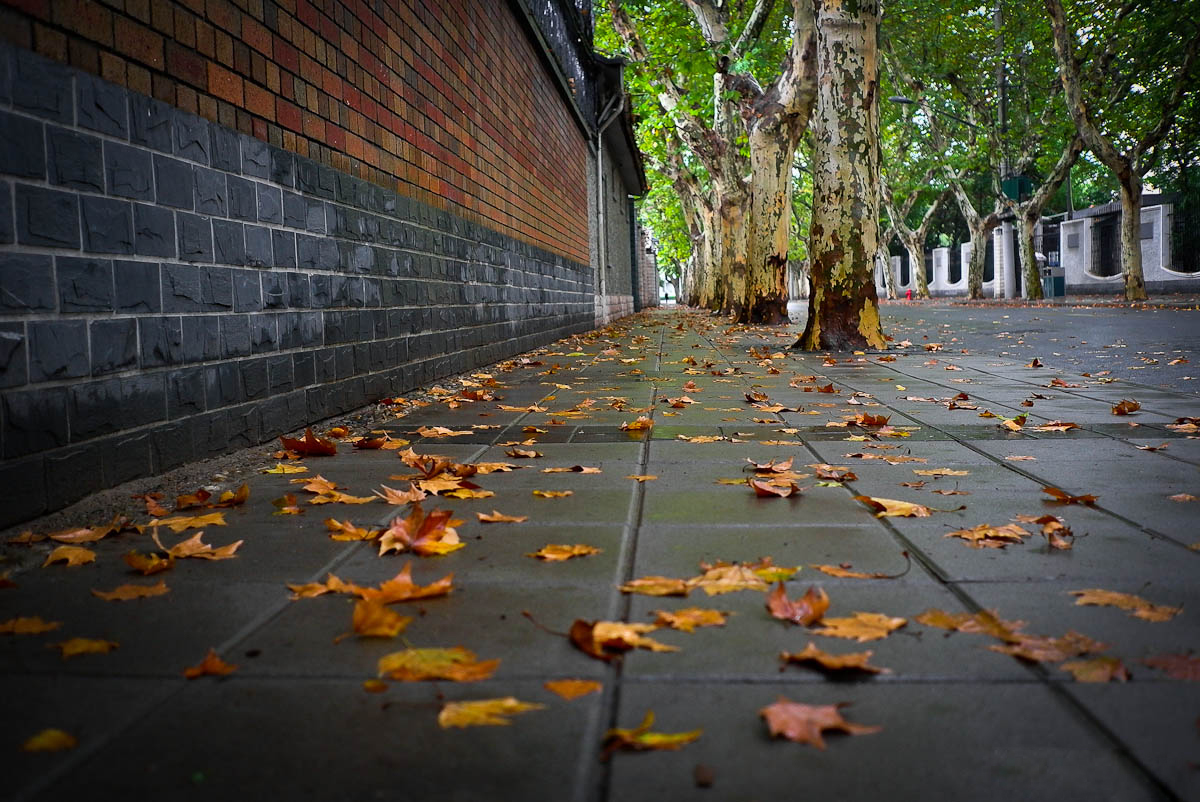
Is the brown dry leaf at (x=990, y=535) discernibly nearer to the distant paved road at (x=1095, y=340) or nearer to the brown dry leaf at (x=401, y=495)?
the brown dry leaf at (x=401, y=495)

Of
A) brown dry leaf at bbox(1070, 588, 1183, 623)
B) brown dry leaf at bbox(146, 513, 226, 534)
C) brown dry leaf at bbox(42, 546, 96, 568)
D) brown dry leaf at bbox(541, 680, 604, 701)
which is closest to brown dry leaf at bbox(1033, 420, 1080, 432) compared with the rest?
brown dry leaf at bbox(1070, 588, 1183, 623)

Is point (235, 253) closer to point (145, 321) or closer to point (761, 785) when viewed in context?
point (145, 321)

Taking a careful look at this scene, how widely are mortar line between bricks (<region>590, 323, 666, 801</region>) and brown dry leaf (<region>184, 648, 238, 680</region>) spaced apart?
74 centimetres

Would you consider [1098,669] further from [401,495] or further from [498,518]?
[401,495]

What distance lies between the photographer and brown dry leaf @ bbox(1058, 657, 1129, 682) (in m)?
1.69

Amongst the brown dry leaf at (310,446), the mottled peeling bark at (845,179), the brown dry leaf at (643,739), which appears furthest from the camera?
the mottled peeling bark at (845,179)

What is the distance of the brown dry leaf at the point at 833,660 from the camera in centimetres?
174

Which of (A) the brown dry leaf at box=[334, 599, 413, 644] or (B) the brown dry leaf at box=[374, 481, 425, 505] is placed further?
(B) the brown dry leaf at box=[374, 481, 425, 505]

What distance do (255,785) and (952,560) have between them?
1791 millimetres

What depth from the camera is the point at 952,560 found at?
2436mm

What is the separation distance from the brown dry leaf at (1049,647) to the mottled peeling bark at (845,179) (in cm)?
859

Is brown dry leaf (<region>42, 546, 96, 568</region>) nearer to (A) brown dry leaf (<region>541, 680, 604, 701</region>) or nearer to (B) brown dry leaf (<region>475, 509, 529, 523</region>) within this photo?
(B) brown dry leaf (<region>475, 509, 529, 523</region>)

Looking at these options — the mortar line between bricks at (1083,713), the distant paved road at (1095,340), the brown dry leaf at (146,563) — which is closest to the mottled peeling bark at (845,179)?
the distant paved road at (1095,340)

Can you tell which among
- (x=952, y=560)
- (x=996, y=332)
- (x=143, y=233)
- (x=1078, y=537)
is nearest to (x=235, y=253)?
(x=143, y=233)
